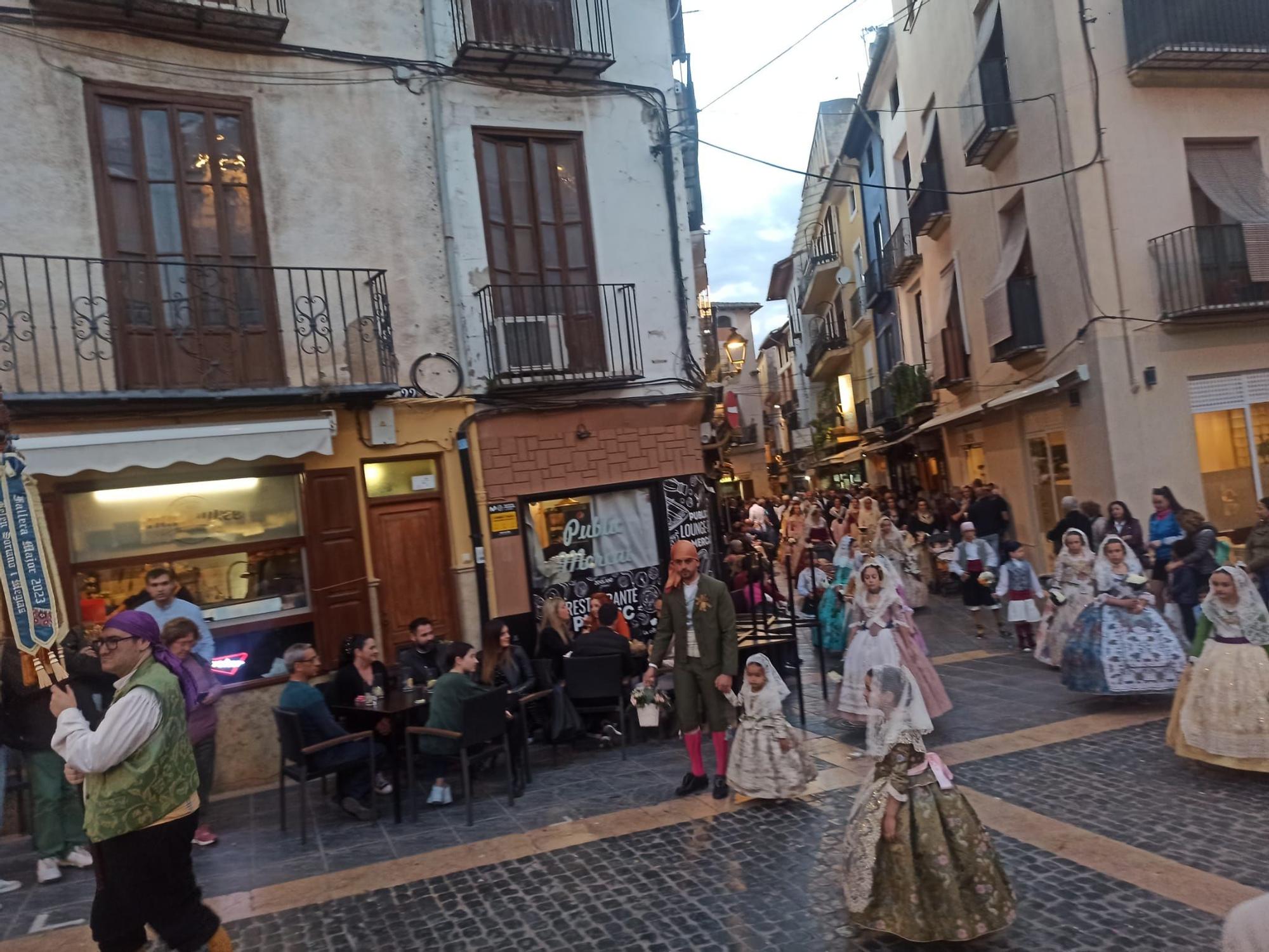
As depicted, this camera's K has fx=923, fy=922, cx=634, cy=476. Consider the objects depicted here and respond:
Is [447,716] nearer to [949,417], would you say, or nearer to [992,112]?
[992,112]

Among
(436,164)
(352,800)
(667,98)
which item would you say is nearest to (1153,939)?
(352,800)

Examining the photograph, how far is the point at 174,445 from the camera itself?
8156 mm

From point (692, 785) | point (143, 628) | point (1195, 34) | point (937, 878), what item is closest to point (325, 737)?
point (692, 785)

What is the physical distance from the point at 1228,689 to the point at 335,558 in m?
7.71

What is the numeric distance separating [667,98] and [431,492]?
5.92 meters

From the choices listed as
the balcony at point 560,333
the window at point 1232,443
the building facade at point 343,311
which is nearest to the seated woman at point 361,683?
the building facade at point 343,311

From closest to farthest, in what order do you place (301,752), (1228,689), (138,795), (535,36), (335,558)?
(138,795) < (1228,689) < (301,752) < (335,558) < (535,36)

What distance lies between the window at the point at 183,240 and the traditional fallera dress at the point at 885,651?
614 centimetres

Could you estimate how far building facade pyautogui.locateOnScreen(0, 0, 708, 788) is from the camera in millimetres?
8359

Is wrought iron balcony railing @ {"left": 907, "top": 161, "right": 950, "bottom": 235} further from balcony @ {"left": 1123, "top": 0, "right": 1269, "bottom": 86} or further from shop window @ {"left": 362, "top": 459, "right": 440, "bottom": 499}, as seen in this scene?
shop window @ {"left": 362, "top": 459, "right": 440, "bottom": 499}

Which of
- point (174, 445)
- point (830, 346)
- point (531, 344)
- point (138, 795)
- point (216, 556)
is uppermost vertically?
point (830, 346)

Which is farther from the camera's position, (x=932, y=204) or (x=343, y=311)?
(x=932, y=204)

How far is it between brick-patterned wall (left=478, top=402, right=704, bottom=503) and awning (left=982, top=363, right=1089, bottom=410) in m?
5.78

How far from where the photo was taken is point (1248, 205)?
43.4ft
